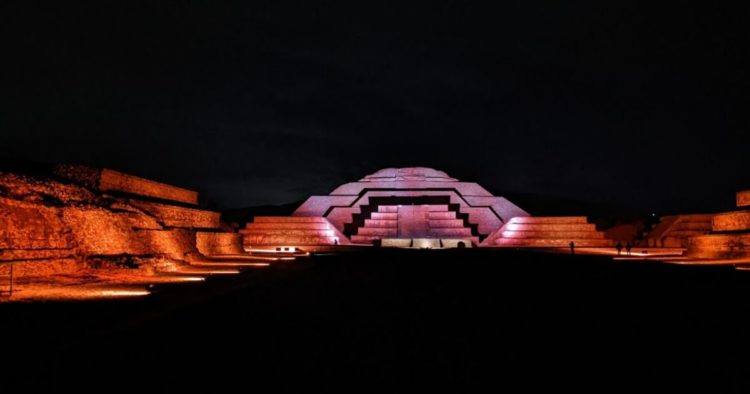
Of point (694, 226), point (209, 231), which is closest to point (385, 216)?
point (209, 231)

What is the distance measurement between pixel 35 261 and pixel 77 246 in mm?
1194

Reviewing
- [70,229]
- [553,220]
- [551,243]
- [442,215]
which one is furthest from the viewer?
[442,215]

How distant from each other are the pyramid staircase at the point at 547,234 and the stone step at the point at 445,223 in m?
2.10

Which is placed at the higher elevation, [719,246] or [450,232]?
[450,232]

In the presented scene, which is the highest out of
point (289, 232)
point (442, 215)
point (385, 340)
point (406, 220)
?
point (442, 215)

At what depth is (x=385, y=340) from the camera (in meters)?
3.98

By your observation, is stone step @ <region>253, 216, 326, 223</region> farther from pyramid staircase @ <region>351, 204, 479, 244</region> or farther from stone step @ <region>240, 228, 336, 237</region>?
pyramid staircase @ <region>351, 204, 479, 244</region>

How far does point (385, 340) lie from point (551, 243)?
75.2ft

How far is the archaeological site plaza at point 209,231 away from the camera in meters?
8.51

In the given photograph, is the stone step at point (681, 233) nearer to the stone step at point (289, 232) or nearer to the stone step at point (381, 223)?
the stone step at point (381, 223)

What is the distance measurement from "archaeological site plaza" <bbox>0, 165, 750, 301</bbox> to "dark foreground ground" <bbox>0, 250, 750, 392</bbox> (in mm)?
2291

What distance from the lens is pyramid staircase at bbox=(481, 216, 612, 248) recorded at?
24984 millimetres

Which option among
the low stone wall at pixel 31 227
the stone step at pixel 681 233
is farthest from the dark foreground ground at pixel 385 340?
the stone step at pixel 681 233

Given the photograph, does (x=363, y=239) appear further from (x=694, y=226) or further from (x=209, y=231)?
(x=694, y=226)
